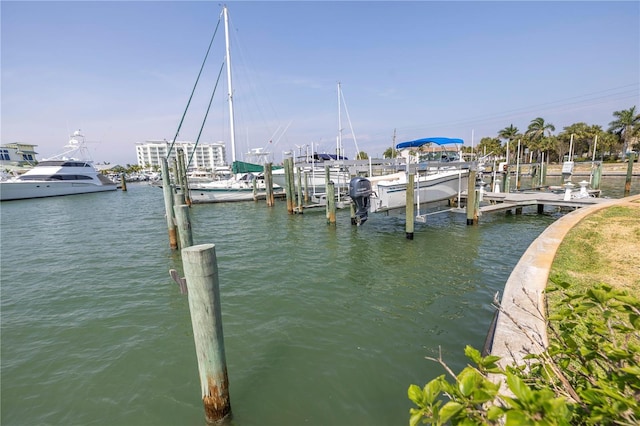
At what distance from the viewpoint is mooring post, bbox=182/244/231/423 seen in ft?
11.0

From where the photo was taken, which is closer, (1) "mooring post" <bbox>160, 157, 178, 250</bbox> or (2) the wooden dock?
(1) "mooring post" <bbox>160, 157, 178, 250</bbox>

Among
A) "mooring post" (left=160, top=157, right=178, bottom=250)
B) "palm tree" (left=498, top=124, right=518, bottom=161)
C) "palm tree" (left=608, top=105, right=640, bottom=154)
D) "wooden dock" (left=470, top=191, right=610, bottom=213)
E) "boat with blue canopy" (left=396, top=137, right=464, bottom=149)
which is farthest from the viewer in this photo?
"palm tree" (left=498, top=124, right=518, bottom=161)

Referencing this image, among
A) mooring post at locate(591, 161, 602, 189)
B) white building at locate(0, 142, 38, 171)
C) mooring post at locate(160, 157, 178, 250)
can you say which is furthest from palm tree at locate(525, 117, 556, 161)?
white building at locate(0, 142, 38, 171)

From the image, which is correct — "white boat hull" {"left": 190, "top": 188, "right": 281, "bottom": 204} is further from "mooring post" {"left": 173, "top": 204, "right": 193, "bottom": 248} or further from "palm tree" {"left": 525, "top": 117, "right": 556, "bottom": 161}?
"palm tree" {"left": 525, "top": 117, "right": 556, "bottom": 161}

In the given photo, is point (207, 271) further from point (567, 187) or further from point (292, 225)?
point (567, 187)

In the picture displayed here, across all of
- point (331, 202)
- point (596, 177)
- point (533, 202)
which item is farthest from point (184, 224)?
point (596, 177)

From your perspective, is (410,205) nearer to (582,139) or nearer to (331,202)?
(331,202)

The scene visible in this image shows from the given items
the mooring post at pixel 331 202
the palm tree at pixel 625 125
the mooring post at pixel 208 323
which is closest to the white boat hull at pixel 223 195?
the mooring post at pixel 331 202

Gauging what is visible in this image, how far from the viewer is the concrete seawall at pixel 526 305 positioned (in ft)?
9.06

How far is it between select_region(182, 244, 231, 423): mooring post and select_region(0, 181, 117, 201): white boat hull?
47190mm

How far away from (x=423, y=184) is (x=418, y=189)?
1362mm

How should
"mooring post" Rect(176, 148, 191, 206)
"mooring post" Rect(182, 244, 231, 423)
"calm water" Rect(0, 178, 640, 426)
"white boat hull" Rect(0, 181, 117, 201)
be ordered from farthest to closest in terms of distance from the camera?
"white boat hull" Rect(0, 181, 117, 201)
"mooring post" Rect(176, 148, 191, 206)
"calm water" Rect(0, 178, 640, 426)
"mooring post" Rect(182, 244, 231, 423)

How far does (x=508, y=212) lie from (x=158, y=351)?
17155 mm

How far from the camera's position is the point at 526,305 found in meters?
4.30
